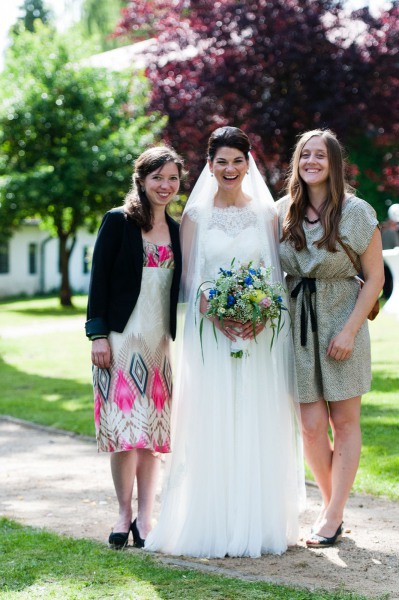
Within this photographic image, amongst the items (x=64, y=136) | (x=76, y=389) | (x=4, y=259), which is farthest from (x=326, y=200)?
(x=4, y=259)

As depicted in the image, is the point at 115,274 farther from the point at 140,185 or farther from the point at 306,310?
the point at 306,310

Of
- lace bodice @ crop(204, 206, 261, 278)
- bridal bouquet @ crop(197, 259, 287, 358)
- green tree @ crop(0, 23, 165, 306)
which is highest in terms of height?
green tree @ crop(0, 23, 165, 306)

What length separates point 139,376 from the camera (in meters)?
5.42

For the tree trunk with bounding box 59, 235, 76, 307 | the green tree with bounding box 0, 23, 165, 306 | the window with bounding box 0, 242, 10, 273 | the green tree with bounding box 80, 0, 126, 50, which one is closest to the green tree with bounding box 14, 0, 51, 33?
the green tree with bounding box 80, 0, 126, 50

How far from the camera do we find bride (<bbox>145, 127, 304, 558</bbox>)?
531 centimetres

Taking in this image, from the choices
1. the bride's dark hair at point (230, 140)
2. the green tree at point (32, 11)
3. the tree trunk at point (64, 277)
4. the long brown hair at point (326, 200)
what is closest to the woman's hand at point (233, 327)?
the long brown hair at point (326, 200)

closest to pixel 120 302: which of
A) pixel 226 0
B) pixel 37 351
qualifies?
pixel 37 351

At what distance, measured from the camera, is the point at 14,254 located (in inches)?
1473

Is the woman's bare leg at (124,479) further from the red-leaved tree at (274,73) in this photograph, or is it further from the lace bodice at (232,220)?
the red-leaved tree at (274,73)

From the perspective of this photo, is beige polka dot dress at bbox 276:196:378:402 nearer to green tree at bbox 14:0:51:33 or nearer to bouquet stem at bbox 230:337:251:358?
bouquet stem at bbox 230:337:251:358

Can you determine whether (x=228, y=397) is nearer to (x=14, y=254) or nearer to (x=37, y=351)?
(x=37, y=351)

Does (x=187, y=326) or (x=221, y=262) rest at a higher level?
(x=221, y=262)

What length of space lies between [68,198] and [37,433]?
19.1 metres

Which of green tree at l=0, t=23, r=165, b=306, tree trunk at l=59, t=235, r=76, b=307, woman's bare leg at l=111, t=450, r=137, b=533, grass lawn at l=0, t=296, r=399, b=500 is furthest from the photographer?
tree trunk at l=59, t=235, r=76, b=307
